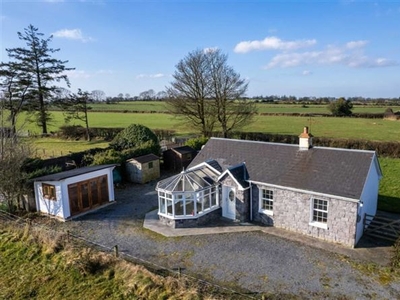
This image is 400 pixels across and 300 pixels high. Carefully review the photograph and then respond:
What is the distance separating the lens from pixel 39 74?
156 ft

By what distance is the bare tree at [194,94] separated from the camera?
3738 centimetres

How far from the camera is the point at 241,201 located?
1691 cm

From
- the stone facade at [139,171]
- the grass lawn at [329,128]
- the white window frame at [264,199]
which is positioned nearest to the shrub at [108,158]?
the stone facade at [139,171]

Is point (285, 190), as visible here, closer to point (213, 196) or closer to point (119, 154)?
point (213, 196)

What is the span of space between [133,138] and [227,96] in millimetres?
13278

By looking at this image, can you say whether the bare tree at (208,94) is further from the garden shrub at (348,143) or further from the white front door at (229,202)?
the white front door at (229,202)

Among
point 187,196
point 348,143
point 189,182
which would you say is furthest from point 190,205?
point 348,143

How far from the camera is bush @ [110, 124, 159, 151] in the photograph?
3147cm

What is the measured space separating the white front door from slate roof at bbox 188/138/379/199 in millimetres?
1346

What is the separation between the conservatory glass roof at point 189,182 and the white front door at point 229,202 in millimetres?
896

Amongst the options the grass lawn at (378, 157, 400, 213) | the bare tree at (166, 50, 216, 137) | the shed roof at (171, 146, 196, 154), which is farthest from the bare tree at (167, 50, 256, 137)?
the grass lawn at (378, 157, 400, 213)

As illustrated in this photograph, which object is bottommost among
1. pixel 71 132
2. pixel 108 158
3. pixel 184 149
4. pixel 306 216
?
pixel 306 216

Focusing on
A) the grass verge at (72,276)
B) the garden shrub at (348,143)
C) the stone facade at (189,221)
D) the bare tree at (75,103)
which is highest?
the bare tree at (75,103)

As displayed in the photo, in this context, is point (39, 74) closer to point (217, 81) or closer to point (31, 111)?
point (31, 111)
